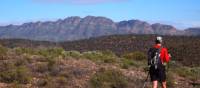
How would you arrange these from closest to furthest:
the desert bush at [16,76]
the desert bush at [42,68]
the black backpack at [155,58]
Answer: the black backpack at [155,58] < the desert bush at [16,76] < the desert bush at [42,68]

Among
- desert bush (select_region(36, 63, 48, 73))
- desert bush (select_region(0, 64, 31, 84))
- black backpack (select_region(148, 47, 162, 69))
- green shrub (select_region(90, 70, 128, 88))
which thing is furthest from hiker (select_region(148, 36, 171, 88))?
desert bush (select_region(36, 63, 48, 73))

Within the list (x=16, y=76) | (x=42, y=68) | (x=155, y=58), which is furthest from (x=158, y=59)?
(x=42, y=68)

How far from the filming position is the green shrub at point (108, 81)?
23.7 meters

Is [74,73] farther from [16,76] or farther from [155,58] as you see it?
[155,58]

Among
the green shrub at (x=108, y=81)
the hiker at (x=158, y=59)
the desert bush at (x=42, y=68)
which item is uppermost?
the hiker at (x=158, y=59)

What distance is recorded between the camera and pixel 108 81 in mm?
24234

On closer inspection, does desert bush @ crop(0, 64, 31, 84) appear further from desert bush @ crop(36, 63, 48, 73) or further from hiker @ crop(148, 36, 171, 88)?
hiker @ crop(148, 36, 171, 88)

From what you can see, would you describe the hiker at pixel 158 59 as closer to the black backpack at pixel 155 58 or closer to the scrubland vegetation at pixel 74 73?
the black backpack at pixel 155 58

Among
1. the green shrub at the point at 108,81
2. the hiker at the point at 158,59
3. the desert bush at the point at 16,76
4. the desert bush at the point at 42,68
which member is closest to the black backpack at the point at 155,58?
the hiker at the point at 158,59

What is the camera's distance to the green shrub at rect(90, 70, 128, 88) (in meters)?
23.7

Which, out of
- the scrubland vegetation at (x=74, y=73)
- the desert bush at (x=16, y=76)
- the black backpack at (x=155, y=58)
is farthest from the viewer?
the desert bush at (x=16, y=76)

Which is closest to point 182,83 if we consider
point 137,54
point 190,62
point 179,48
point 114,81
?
point 114,81

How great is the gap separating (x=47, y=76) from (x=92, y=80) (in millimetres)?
2837

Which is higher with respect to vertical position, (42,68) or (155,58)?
(155,58)
